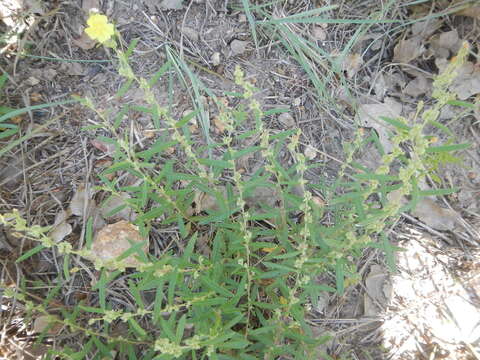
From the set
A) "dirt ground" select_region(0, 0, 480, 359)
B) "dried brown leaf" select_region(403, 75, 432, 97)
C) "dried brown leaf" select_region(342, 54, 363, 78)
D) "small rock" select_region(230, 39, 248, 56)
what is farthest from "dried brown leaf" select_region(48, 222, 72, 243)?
"dried brown leaf" select_region(403, 75, 432, 97)

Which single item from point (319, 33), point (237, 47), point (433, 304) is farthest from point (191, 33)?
point (433, 304)

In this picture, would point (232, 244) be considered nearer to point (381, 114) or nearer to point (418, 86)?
point (381, 114)

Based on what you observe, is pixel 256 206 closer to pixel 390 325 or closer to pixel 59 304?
pixel 390 325

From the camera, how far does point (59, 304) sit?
8.14ft

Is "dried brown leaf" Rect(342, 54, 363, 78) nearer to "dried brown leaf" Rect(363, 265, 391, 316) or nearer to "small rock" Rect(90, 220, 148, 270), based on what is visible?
"dried brown leaf" Rect(363, 265, 391, 316)

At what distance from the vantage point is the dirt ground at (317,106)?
8.60 ft

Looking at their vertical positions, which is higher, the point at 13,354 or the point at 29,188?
the point at 29,188

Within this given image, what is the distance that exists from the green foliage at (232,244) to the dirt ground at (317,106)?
25 cm

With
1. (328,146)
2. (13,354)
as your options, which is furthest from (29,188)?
(328,146)

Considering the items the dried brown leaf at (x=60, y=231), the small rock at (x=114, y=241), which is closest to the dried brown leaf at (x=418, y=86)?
the small rock at (x=114, y=241)

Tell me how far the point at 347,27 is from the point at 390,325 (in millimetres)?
2161

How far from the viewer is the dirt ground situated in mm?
2621

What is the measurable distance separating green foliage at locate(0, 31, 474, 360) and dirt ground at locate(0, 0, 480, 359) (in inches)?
9.9

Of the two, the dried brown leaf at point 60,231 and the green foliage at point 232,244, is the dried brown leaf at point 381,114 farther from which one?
the dried brown leaf at point 60,231
